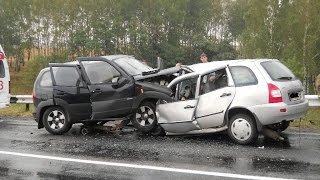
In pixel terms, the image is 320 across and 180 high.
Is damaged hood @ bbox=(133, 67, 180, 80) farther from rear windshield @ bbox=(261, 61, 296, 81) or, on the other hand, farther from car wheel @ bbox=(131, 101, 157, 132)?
rear windshield @ bbox=(261, 61, 296, 81)

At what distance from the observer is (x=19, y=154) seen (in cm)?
834

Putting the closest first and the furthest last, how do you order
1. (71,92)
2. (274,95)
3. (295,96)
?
(274,95)
(295,96)
(71,92)

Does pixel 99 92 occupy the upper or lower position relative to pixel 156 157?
upper

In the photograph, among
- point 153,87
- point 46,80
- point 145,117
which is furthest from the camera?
point 46,80

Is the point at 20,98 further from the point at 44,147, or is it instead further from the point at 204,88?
the point at 204,88

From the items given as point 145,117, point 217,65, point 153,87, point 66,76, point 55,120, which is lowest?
point 55,120

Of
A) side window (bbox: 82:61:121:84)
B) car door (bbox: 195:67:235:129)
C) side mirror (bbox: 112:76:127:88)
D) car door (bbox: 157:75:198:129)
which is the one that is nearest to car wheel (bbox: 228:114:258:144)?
car door (bbox: 195:67:235:129)

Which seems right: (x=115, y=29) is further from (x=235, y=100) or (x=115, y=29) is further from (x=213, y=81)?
(x=235, y=100)

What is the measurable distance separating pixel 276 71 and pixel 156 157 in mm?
2869

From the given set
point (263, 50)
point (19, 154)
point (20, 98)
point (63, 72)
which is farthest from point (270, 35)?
point (19, 154)

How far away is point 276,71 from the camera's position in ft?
27.6

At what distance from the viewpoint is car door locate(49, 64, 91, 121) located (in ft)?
33.3

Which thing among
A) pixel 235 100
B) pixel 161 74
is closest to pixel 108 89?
pixel 161 74

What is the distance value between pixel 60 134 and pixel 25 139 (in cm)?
88
